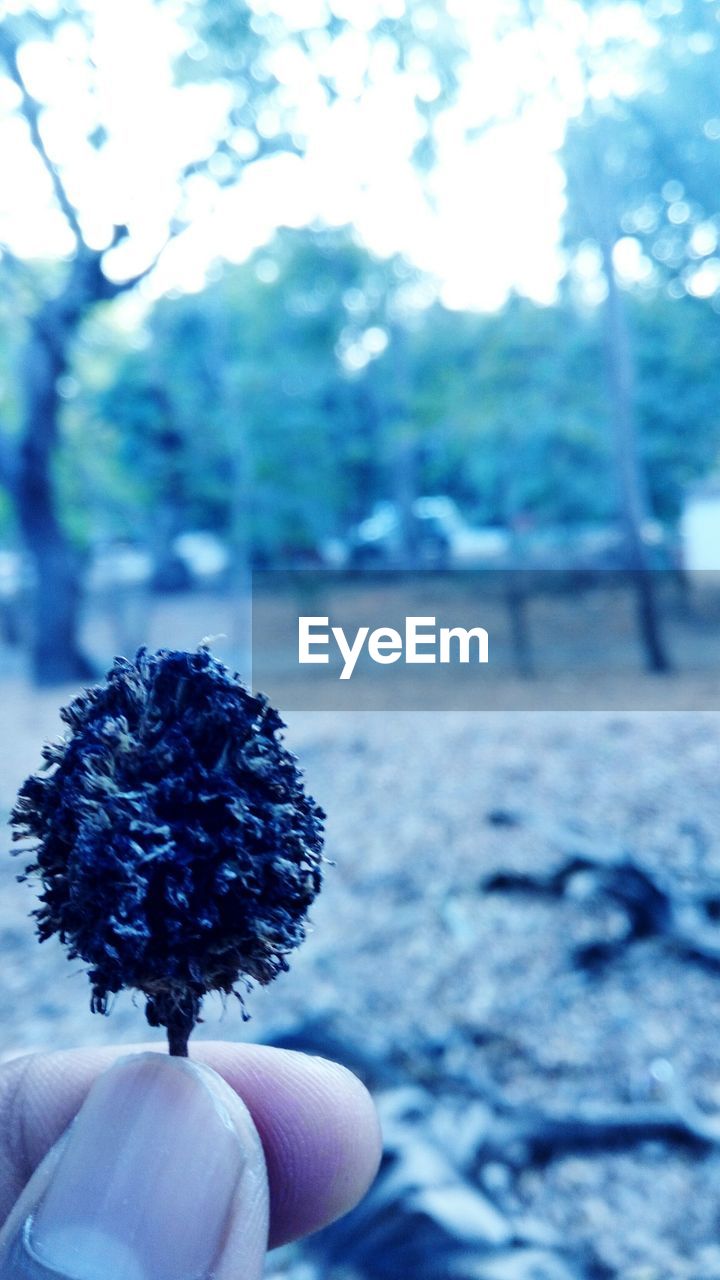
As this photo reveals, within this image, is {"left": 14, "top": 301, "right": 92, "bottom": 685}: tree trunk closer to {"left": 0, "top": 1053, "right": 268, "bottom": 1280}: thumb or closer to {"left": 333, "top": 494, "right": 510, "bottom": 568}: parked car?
{"left": 333, "top": 494, "right": 510, "bottom": 568}: parked car

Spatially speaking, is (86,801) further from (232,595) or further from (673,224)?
(232,595)

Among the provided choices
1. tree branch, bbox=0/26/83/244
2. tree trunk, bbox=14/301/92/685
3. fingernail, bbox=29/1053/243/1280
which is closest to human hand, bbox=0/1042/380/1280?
fingernail, bbox=29/1053/243/1280

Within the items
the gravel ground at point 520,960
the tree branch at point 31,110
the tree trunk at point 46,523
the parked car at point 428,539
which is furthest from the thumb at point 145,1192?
the parked car at point 428,539

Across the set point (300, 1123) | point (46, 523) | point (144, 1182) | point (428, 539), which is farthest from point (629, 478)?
point (144, 1182)

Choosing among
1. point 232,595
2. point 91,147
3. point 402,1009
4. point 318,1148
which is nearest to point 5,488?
point 232,595

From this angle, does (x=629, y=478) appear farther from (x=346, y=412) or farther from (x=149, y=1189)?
(x=149, y=1189)
